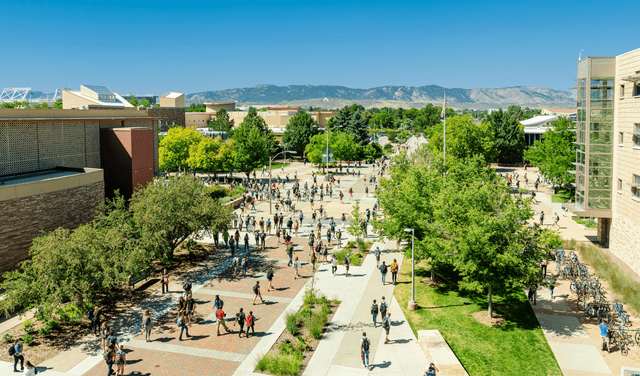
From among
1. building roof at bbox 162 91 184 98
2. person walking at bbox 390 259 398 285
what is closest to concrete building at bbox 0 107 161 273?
person walking at bbox 390 259 398 285

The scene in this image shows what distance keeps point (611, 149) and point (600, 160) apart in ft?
3.08

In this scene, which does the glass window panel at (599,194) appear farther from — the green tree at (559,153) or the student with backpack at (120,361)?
the student with backpack at (120,361)

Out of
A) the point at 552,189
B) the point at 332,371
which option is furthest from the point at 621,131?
the point at 552,189

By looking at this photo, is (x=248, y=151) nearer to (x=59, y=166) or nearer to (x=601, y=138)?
(x=59, y=166)

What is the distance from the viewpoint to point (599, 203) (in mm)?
28328

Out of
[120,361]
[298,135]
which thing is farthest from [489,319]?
[298,135]

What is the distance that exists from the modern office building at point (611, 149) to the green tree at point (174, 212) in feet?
74.3

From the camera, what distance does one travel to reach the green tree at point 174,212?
22.7m

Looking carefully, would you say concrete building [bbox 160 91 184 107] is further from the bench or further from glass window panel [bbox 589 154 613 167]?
glass window panel [bbox 589 154 613 167]

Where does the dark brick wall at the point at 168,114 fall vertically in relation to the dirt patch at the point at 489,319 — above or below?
above

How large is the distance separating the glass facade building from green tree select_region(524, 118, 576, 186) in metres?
15.8

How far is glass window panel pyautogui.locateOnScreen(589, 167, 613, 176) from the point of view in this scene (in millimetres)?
27781

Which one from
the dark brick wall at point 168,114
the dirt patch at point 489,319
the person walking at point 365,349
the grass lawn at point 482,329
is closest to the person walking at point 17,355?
the person walking at point 365,349

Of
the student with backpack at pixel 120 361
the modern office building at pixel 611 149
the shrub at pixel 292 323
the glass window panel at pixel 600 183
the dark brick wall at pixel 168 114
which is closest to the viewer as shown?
the student with backpack at pixel 120 361
